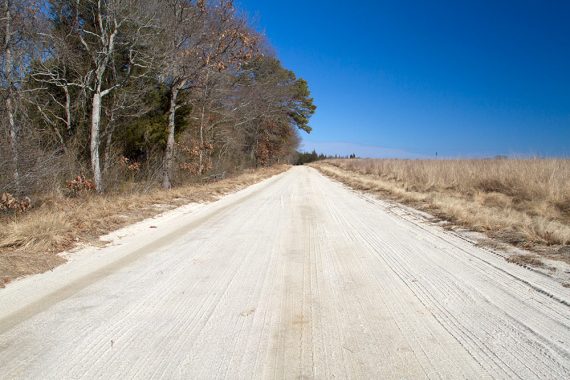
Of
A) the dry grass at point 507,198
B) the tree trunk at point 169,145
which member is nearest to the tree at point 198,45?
the tree trunk at point 169,145

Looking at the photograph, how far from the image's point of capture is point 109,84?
43.2ft

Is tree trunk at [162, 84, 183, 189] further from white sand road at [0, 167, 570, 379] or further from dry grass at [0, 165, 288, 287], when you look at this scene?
white sand road at [0, 167, 570, 379]

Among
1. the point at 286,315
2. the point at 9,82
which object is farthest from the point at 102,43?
the point at 286,315

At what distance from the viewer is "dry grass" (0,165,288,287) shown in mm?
4000

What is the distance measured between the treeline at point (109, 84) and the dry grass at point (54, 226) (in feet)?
3.15

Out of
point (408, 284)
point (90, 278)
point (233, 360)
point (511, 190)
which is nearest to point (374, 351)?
point (233, 360)

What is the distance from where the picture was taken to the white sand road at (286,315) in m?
2.13

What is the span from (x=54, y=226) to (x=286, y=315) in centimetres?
429

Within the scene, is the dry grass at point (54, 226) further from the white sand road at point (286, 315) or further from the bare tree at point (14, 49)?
the bare tree at point (14, 49)

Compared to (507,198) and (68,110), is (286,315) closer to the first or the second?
(507,198)

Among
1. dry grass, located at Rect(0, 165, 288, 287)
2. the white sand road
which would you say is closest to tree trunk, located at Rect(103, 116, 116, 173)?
dry grass, located at Rect(0, 165, 288, 287)

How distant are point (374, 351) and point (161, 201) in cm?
856

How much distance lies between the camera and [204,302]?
304 centimetres

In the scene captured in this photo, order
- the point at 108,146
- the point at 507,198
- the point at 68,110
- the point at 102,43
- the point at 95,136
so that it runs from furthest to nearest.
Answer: the point at 108,146 < the point at 68,110 < the point at 102,43 < the point at 95,136 < the point at 507,198
